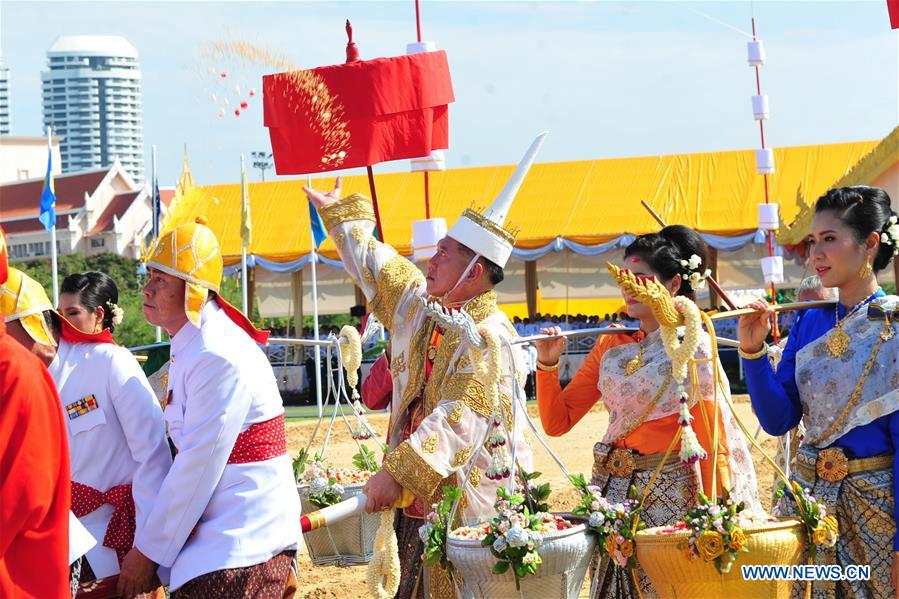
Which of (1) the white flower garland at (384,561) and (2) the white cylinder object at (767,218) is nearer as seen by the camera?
(1) the white flower garland at (384,561)

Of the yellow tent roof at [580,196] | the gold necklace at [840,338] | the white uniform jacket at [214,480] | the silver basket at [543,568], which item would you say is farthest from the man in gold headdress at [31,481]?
the yellow tent roof at [580,196]

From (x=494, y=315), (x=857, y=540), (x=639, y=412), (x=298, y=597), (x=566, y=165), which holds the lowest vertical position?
(x=298, y=597)

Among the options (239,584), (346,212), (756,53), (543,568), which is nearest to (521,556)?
(543,568)

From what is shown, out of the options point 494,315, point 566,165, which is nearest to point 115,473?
point 494,315

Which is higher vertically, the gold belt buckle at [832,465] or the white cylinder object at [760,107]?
the white cylinder object at [760,107]

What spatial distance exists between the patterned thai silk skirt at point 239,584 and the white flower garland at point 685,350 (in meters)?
1.20

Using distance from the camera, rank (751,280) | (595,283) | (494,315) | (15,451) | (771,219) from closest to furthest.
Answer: (15,451) → (494,315) → (771,219) → (751,280) → (595,283)

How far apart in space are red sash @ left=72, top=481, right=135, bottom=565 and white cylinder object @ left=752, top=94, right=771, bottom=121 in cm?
1232

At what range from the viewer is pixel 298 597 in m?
7.05

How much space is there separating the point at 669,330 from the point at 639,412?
0.59 meters

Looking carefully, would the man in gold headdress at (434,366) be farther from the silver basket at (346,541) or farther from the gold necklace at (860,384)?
the gold necklace at (860,384)

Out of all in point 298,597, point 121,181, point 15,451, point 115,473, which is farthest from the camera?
point 121,181

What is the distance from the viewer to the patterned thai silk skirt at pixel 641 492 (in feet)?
13.1

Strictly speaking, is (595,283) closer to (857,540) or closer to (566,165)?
(566,165)
